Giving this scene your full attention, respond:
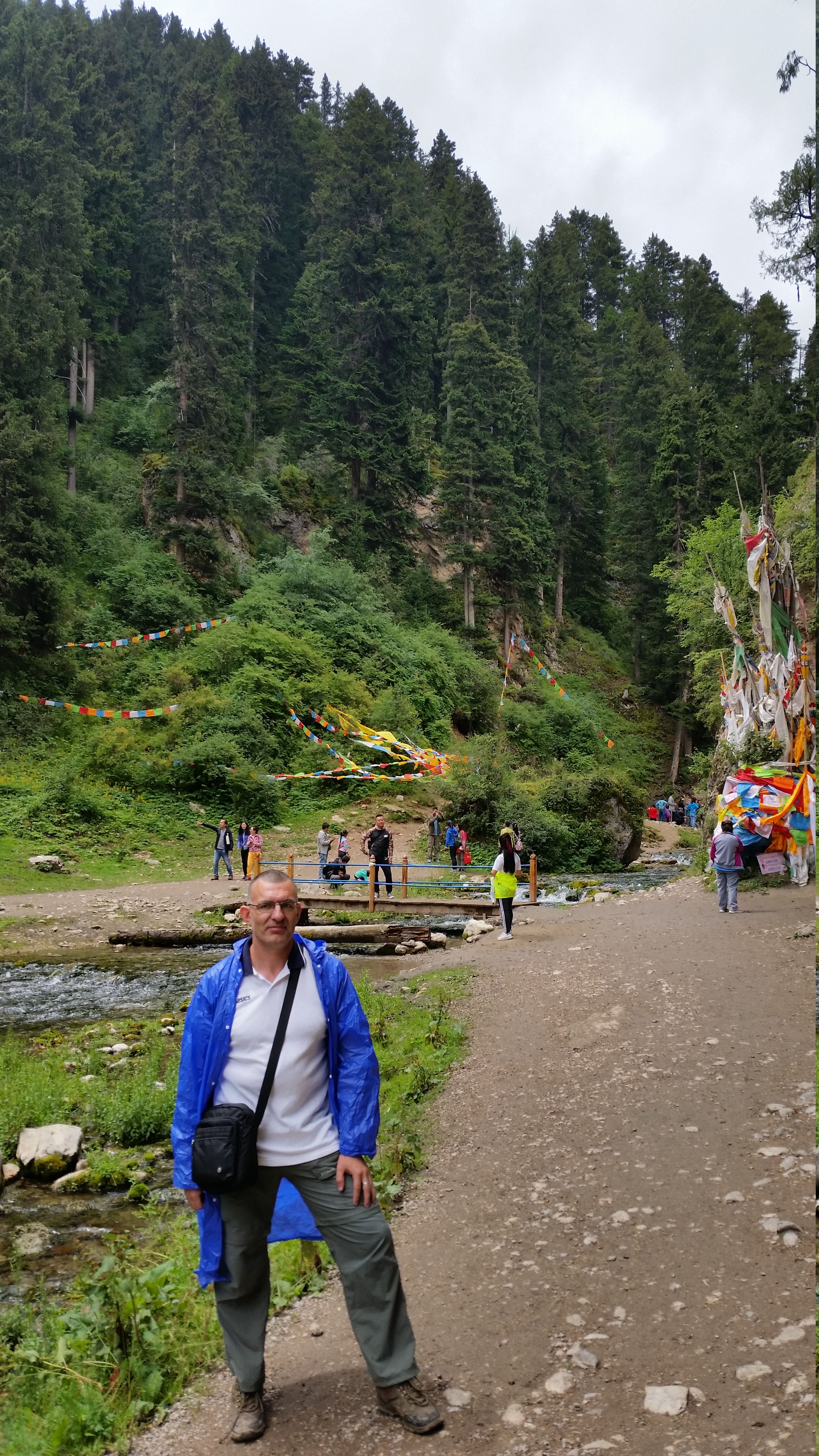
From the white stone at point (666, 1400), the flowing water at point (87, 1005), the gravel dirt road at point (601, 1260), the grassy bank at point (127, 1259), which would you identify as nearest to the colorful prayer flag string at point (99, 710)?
the flowing water at point (87, 1005)

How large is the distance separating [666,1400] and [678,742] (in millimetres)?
41915

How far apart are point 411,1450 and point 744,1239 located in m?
1.99

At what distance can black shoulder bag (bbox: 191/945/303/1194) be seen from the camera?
131 inches

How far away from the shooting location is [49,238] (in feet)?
106

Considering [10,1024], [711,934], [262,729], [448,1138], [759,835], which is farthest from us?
[262,729]

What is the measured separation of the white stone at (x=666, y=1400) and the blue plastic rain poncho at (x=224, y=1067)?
4.23ft

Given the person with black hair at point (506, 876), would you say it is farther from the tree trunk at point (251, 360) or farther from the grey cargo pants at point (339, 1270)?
the tree trunk at point (251, 360)

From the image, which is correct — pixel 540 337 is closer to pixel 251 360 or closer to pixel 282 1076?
pixel 251 360

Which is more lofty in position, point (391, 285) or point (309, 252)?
point (309, 252)

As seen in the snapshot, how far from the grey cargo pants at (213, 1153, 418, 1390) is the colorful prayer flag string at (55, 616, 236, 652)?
26.3 meters

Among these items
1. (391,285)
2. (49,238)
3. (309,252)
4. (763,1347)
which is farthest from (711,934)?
(309,252)

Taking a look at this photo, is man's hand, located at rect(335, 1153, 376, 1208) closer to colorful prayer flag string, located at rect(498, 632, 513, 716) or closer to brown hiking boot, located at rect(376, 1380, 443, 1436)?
brown hiking boot, located at rect(376, 1380, 443, 1436)

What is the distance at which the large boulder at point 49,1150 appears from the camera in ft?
21.7

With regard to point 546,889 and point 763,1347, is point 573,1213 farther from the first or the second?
point 546,889
